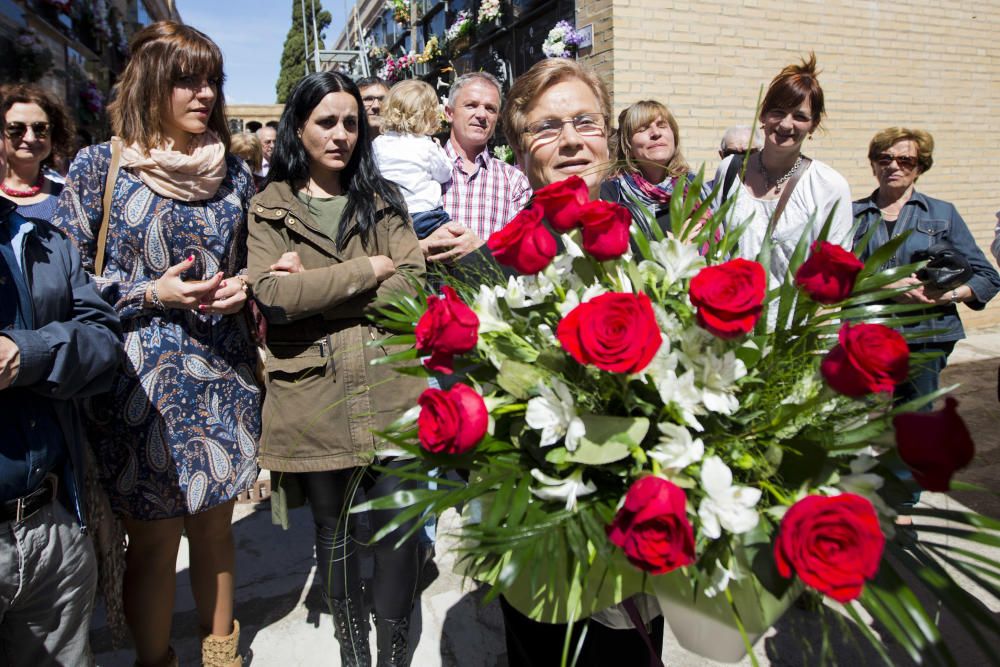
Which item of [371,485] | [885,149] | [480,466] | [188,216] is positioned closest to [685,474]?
[480,466]

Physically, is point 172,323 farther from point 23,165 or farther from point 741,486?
point 23,165

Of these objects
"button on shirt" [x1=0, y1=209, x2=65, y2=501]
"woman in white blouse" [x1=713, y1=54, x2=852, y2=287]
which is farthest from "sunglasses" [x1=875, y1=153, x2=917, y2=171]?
"button on shirt" [x1=0, y1=209, x2=65, y2=501]

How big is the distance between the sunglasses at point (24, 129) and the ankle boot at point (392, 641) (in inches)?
131

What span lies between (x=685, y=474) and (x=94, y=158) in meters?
2.06

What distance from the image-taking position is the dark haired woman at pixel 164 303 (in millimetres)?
2090

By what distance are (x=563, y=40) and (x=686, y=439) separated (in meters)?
6.45

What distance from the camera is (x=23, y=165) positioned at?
3.68 m

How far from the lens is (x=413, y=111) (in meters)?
3.18

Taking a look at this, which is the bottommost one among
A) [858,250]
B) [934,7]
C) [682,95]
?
[858,250]

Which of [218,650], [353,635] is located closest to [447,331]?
[353,635]

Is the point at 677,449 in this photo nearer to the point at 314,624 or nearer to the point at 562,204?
the point at 562,204

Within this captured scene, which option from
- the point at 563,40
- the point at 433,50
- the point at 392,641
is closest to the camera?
the point at 392,641

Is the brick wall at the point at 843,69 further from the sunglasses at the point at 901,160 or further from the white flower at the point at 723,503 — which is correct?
the white flower at the point at 723,503

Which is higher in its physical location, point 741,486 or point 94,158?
point 94,158
